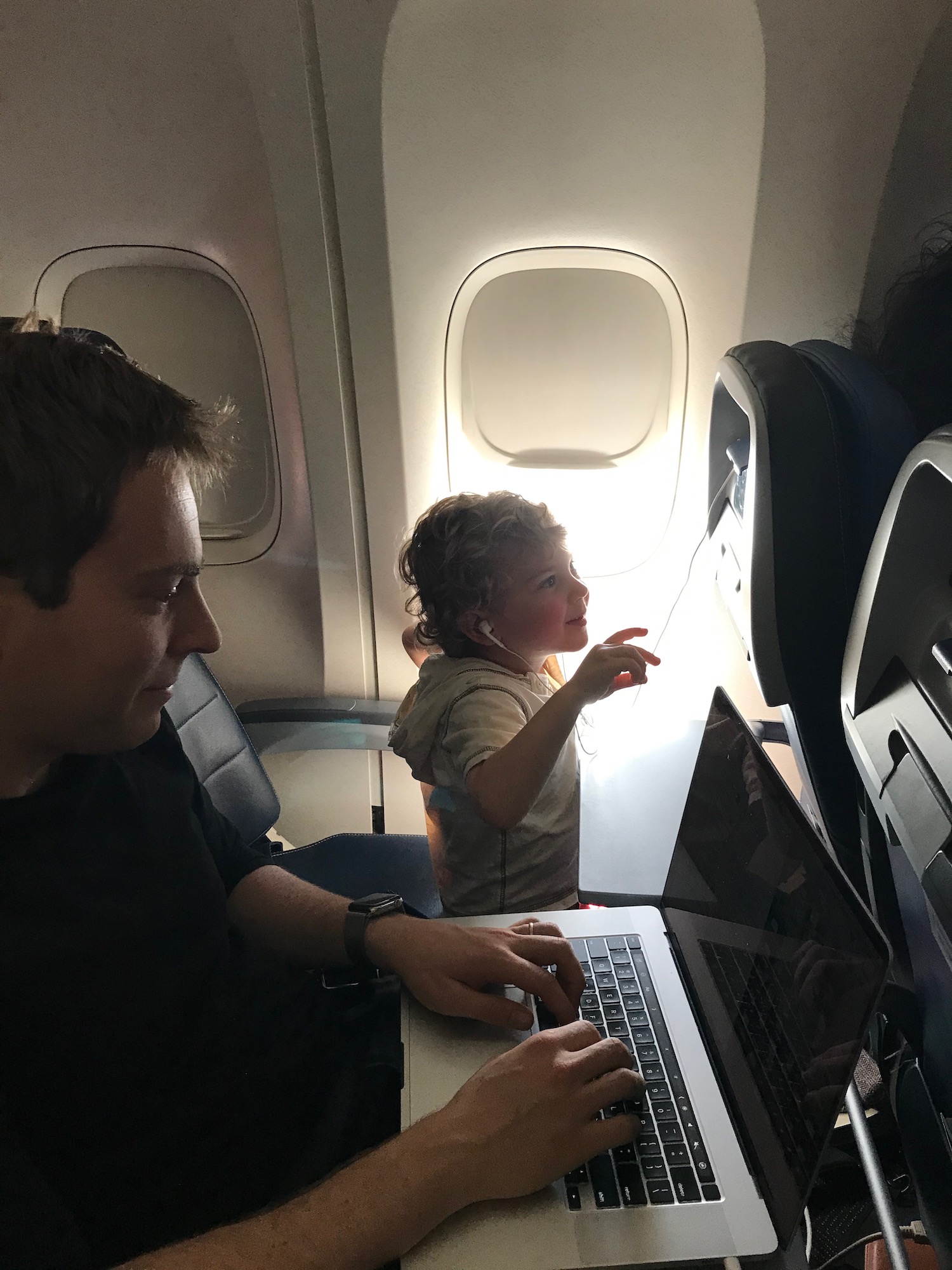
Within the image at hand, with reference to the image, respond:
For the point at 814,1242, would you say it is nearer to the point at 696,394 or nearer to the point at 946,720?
the point at 946,720

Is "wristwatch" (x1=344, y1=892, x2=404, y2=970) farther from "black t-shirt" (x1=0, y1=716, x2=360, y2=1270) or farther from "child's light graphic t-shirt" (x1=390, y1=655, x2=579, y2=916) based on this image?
"child's light graphic t-shirt" (x1=390, y1=655, x2=579, y2=916)

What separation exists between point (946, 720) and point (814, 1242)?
611 millimetres

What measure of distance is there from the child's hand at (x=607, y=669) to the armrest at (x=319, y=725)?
2.97ft

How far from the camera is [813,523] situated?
104cm

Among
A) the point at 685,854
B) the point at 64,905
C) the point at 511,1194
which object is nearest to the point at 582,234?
A: the point at 685,854

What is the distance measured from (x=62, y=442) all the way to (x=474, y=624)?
2.63 ft

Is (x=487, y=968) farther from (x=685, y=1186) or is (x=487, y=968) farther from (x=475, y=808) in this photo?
(x=475, y=808)

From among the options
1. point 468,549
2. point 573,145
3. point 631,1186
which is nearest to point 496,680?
point 468,549

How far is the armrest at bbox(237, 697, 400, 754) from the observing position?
83.7 inches

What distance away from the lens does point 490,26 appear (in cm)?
146

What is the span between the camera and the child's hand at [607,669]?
1281 millimetres

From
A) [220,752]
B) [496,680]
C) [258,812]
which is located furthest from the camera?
[258,812]

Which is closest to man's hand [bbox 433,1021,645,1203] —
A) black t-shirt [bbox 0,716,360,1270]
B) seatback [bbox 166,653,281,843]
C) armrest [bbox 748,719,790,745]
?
black t-shirt [bbox 0,716,360,1270]

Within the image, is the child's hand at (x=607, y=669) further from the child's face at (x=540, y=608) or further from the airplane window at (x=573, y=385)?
the airplane window at (x=573, y=385)
